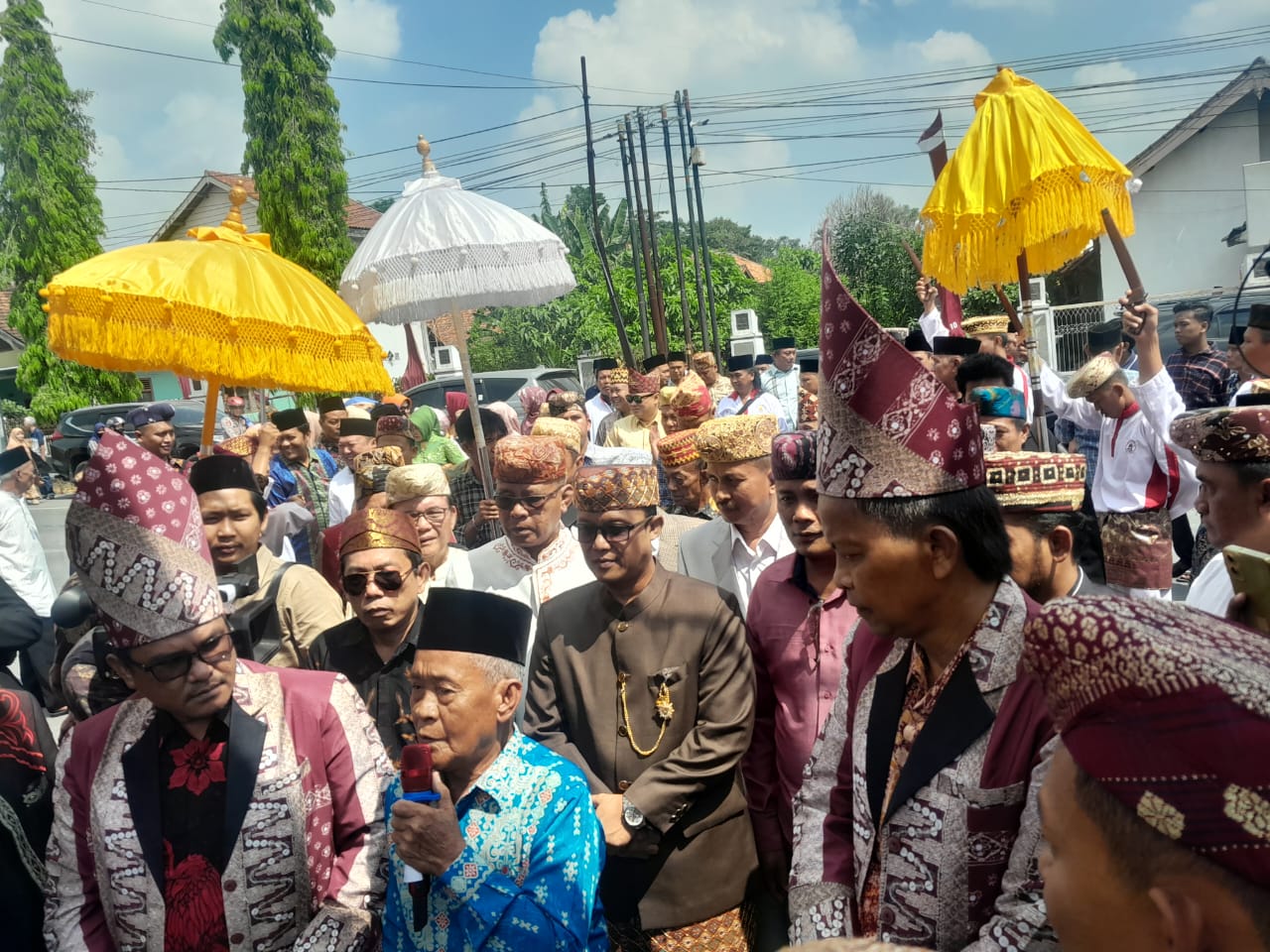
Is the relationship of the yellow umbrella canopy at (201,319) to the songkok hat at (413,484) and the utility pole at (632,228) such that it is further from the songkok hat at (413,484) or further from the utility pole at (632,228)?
the utility pole at (632,228)

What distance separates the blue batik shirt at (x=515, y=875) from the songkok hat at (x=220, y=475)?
2293mm

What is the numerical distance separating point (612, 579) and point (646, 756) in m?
0.62

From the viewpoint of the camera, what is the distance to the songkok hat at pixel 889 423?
2.02m

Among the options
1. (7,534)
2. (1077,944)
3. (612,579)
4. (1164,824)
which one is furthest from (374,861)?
(7,534)

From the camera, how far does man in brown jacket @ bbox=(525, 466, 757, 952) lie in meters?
3.14

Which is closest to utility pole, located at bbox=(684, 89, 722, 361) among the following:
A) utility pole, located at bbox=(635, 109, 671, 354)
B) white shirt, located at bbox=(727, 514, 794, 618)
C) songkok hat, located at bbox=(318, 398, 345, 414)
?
utility pole, located at bbox=(635, 109, 671, 354)

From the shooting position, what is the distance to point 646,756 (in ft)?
10.7

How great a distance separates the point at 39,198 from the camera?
86.8 ft

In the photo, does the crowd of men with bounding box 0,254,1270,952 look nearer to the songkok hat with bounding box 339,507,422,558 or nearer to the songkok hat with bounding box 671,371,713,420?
the songkok hat with bounding box 339,507,422,558

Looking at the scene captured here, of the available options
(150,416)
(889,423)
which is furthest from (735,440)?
(150,416)

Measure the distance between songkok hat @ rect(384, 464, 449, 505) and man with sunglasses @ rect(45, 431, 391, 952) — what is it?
227cm

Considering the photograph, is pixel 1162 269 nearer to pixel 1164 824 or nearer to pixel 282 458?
pixel 282 458

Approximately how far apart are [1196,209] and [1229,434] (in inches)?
1112

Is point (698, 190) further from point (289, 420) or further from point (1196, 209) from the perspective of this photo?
point (289, 420)
